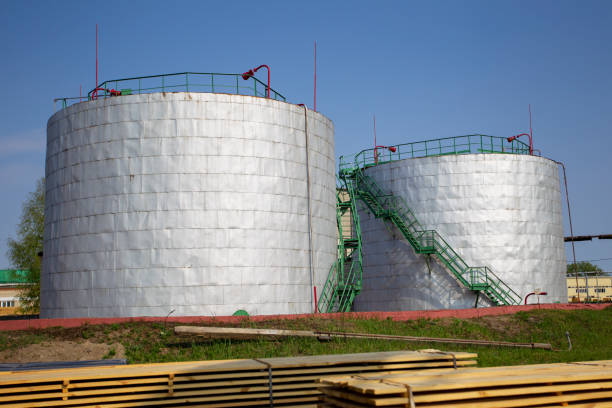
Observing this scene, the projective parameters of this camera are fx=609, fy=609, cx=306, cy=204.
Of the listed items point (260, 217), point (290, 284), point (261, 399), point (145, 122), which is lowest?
point (261, 399)

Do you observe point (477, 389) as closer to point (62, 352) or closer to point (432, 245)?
point (62, 352)

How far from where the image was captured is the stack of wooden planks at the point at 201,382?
10.2 metres

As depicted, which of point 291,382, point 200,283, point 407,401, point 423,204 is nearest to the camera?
point 407,401

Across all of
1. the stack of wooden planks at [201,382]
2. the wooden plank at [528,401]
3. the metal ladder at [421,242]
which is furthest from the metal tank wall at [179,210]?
the wooden plank at [528,401]

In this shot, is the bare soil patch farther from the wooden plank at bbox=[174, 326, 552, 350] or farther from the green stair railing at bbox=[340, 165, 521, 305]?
the green stair railing at bbox=[340, 165, 521, 305]

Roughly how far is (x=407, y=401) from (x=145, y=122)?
18365 mm

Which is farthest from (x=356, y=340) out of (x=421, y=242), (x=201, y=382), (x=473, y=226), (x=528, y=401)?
(x=473, y=226)

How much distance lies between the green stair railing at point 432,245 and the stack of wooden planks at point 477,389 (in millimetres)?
22099

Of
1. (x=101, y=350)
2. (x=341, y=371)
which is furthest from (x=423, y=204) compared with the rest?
(x=341, y=371)

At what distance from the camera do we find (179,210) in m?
22.9

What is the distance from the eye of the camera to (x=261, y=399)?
36.7 ft

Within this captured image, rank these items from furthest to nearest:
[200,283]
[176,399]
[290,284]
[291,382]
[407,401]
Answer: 1. [290,284]
2. [200,283]
3. [291,382]
4. [176,399]
5. [407,401]

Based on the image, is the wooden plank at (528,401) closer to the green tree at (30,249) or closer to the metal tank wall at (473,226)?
the metal tank wall at (473,226)

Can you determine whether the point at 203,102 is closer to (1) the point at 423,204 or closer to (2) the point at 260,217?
(2) the point at 260,217
